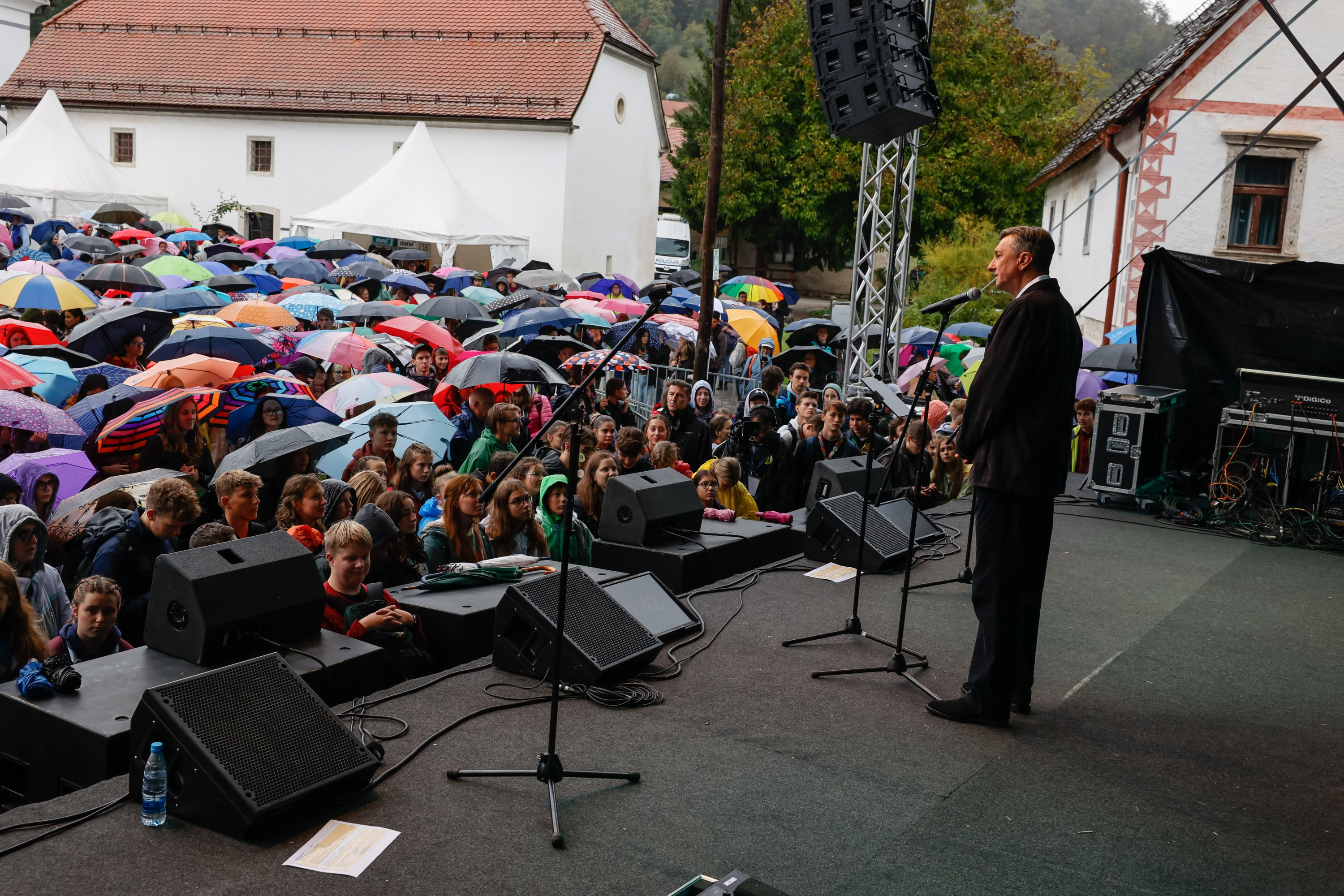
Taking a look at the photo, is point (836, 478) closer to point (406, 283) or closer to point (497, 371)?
point (497, 371)

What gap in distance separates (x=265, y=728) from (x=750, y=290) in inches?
849

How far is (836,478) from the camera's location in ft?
28.4

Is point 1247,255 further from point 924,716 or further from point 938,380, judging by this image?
point 924,716

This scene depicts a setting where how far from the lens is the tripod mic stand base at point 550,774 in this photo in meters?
A: 3.99

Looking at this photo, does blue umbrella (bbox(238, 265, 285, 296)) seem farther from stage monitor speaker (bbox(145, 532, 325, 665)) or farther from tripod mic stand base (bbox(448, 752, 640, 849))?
tripod mic stand base (bbox(448, 752, 640, 849))

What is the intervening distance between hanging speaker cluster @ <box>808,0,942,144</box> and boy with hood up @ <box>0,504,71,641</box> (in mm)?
7039

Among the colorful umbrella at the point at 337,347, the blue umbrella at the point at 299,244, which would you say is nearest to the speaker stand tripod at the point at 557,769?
the colorful umbrella at the point at 337,347

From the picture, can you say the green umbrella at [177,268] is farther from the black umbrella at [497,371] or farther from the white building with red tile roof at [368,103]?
the white building with red tile roof at [368,103]

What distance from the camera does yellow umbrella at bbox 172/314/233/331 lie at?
12.4 metres

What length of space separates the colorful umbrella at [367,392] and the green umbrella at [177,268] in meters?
8.52

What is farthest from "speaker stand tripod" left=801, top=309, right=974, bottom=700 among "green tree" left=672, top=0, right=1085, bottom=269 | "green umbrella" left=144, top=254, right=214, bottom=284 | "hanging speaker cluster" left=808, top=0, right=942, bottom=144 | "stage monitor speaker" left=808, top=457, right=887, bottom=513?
"green tree" left=672, top=0, right=1085, bottom=269

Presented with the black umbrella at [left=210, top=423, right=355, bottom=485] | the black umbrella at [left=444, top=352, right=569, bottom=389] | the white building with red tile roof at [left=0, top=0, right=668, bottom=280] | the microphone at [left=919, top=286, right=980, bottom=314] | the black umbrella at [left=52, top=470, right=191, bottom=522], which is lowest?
the black umbrella at [left=52, top=470, right=191, bottom=522]

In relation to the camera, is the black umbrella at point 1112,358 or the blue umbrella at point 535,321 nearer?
the black umbrella at point 1112,358

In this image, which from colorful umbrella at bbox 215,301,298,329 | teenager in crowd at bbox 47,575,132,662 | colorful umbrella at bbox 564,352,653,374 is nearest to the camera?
teenager in crowd at bbox 47,575,132,662
